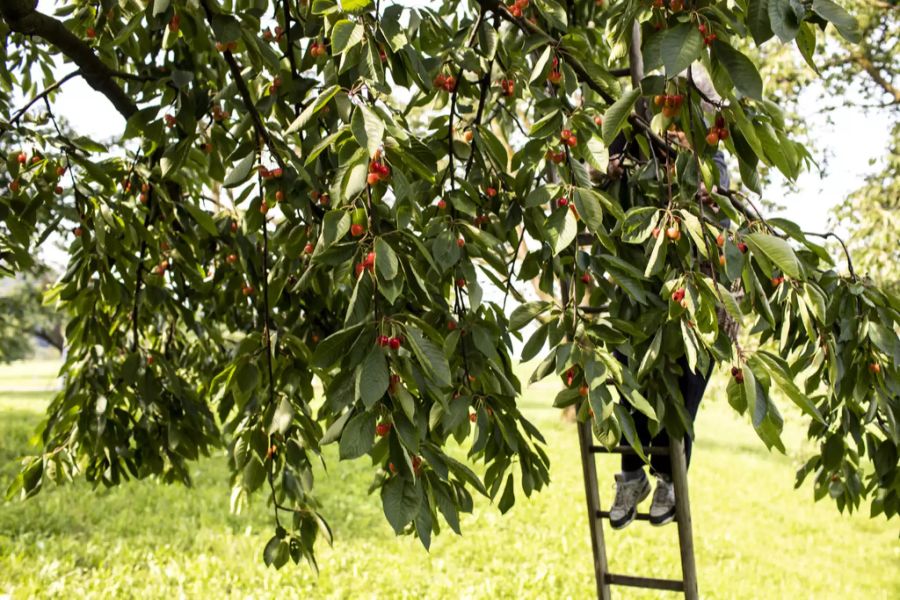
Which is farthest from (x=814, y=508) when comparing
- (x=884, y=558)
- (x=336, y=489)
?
(x=336, y=489)

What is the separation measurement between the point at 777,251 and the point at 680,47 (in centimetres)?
56

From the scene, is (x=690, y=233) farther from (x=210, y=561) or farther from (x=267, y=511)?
(x=267, y=511)

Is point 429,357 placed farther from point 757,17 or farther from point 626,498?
point 626,498

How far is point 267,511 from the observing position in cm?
734

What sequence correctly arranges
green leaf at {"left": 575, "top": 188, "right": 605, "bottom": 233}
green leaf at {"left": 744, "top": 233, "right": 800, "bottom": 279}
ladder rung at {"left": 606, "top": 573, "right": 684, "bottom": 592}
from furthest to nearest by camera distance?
ladder rung at {"left": 606, "top": 573, "right": 684, "bottom": 592} → green leaf at {"left": 575, "top": 188, "right": 605, "bottom": 233} → green leaf at {"left": 744, "top": 233, "right": 800, "bottom": 279}

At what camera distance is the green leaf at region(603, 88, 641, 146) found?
5.21 ft

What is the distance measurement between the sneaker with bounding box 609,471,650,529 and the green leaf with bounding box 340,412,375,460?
1.85 m

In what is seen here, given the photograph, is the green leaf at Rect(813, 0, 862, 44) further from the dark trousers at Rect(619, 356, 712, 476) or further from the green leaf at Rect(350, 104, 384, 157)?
the dark trousers at Rect(619, 356, 712, 476)

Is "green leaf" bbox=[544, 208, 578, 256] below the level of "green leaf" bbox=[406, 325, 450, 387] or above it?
above

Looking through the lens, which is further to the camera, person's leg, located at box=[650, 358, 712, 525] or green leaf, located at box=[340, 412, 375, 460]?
person's leg, located at box=[650, 358, 712, 525]

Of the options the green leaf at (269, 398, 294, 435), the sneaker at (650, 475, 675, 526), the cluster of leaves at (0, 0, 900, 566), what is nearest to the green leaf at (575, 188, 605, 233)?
the cluster of leaves at (0, 0, 900, 566)

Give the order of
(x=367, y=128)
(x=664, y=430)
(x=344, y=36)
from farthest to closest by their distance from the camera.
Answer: (x=664, y=430) → (x=344, y=36) → (x=367, y=128)

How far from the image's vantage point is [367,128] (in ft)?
4.72

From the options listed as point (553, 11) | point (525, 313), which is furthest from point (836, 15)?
point (553, 11)
